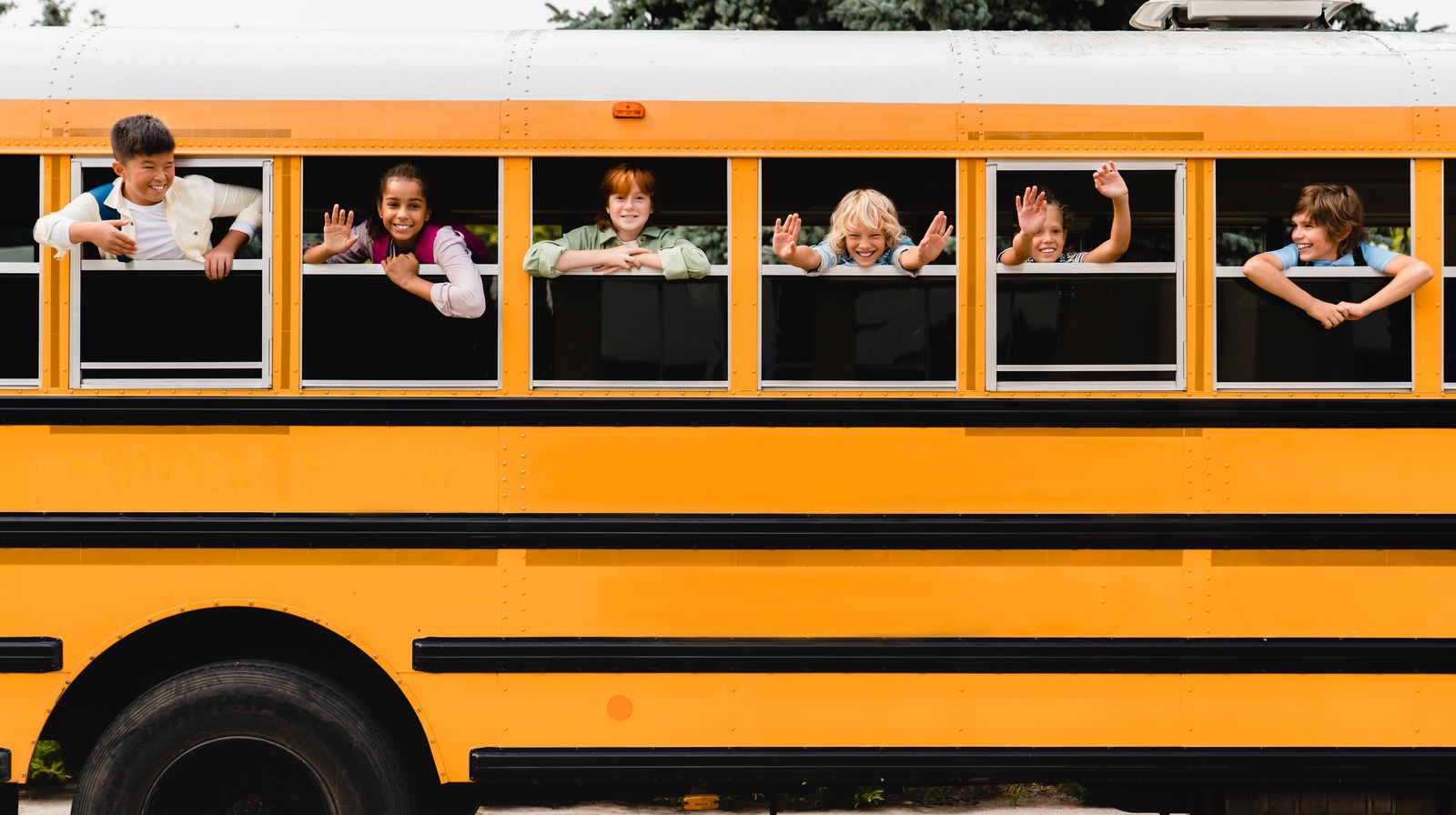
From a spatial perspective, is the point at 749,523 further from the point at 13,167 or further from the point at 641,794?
the point at 13,167

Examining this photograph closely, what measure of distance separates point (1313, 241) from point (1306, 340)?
0.31 metres

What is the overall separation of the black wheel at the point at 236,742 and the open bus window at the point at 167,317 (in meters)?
0.91

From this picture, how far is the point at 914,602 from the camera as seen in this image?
3.87 meters

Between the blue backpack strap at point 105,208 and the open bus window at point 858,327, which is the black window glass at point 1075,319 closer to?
the open bus window at point 858,327

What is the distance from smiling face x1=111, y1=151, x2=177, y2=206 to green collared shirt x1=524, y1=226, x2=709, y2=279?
1.10m

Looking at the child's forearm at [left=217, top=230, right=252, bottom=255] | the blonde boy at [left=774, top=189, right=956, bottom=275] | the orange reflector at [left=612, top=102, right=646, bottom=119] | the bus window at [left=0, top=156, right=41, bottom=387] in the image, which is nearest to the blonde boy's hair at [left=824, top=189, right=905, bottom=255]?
the blonde boy at [left=774, top=189, right=956, bottom=275]

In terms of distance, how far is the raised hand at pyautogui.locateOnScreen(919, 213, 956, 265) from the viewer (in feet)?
12.5

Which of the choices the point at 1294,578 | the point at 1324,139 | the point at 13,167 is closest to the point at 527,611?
the point at 13,167

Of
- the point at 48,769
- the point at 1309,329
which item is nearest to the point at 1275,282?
the point at 1309,329

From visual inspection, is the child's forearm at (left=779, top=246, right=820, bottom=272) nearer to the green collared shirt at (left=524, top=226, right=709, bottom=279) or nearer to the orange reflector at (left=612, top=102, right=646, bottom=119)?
the green collared shirt at (left=524, top=226, right=709, bottom=279)

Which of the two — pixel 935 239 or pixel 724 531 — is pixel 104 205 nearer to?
pixel 724 531


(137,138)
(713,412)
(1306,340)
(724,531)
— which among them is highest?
(137,138)

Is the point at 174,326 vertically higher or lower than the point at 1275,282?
lower

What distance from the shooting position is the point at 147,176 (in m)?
3.84
